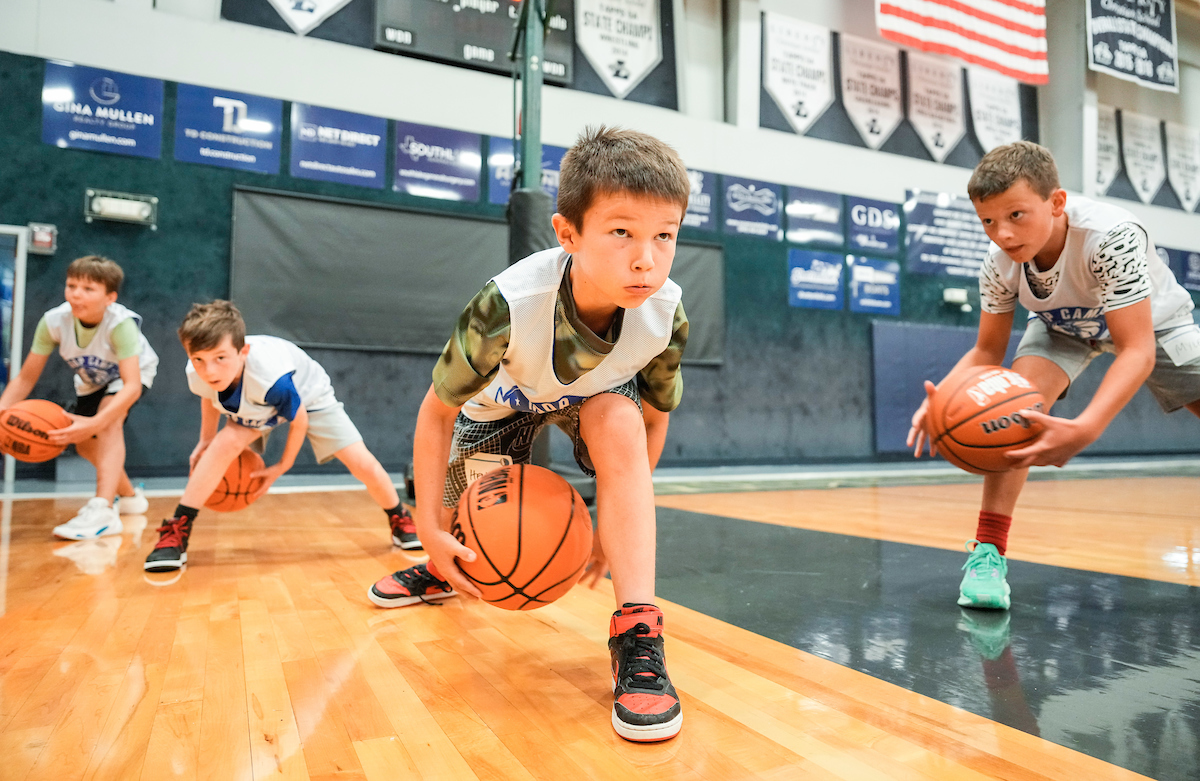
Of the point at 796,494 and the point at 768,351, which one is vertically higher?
the point at 768,351

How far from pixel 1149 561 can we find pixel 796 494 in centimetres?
226

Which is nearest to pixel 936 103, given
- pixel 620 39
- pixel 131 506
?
pixel 620 39

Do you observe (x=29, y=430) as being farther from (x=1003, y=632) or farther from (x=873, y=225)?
(x=873, y=225)

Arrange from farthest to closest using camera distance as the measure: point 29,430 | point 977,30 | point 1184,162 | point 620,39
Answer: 1. point 1184,162
2. point 977,30
3. point 620,39
4. point 29,430

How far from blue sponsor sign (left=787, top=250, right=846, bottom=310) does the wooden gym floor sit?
4.42m

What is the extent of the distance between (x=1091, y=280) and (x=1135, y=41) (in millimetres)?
8028

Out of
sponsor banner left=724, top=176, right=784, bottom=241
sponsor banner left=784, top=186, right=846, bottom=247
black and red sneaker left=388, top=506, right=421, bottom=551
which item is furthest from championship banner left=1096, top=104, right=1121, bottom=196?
black and red sneaker left=388, top=506, right=421, bottom=551

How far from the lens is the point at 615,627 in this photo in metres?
1.11

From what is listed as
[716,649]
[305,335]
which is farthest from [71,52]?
[716,649]

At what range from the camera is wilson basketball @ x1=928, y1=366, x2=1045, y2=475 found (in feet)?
4.61

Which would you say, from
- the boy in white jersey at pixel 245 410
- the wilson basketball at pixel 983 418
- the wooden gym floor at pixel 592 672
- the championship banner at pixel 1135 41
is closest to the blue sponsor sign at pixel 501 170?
the boy in white jersey at pixel 245 410

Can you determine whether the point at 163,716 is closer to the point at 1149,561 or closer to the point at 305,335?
the point at 1149,561

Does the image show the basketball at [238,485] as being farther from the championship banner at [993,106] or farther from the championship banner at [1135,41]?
the championship banner at [1135,41]

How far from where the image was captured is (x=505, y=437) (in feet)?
4.70
